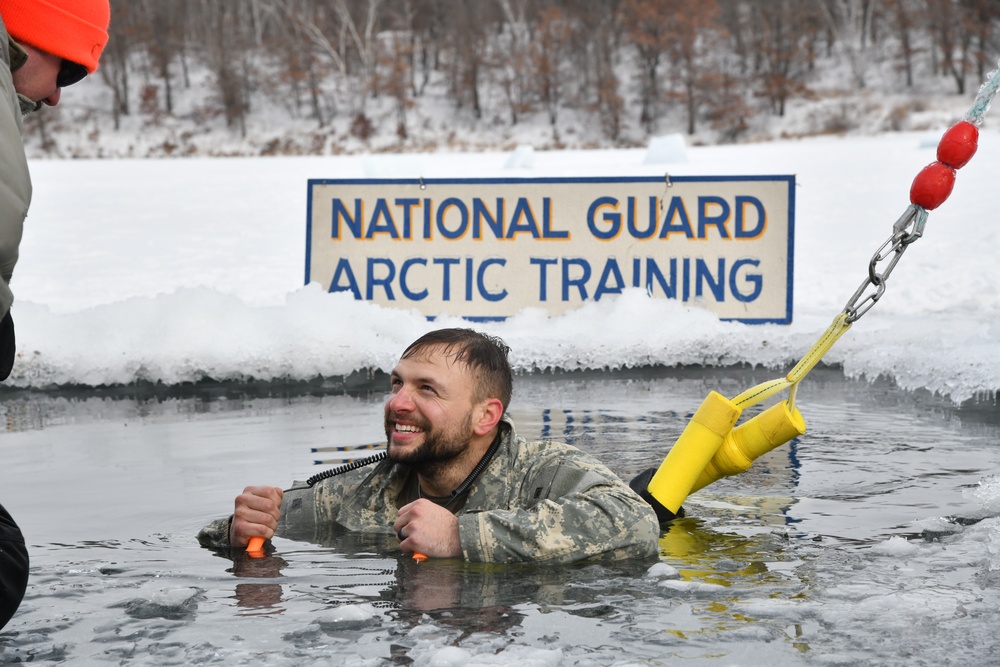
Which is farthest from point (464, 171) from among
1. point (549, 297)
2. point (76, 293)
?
point (549, 297)

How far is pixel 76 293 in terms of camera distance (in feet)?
43.3

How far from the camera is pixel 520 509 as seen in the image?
143 inches

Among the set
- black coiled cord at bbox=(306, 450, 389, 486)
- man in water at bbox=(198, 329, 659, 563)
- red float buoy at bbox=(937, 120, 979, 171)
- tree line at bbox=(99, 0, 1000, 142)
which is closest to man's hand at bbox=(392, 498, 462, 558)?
man in water at bbox=(198, 329, 659, 563)

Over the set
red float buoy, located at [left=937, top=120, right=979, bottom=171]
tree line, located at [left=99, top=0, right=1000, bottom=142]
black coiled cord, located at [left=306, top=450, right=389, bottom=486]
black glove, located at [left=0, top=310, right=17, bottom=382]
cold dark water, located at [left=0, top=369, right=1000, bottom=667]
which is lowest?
cold dark water, located at [left=0, top=369, right=1000, bottom=667]

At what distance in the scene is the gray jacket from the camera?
1877 mm

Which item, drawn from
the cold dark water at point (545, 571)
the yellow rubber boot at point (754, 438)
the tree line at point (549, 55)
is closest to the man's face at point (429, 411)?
the cold dark water at point (545, 571)

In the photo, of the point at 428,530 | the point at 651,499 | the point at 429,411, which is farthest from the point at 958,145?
the point at 428,530

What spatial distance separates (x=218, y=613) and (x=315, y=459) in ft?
7.72

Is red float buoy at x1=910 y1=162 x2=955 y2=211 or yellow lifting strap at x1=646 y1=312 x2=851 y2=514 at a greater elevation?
red float buoy at x1=910 y1=162 x2=955 y2=211

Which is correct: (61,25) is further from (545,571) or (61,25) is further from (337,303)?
(337,303)

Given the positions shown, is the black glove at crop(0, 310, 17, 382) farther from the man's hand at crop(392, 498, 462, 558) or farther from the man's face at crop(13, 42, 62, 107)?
the man's hand at crop(392, 498, 462, 558)

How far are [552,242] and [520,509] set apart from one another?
237 inches

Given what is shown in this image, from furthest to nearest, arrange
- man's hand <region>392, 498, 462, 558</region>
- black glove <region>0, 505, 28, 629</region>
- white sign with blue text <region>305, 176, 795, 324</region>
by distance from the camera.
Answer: white sign with blue text <region>305, 176, 795, 324</region> < man's hand <region>392, 498, 462, 558</region> < black glove <region>0, 505, 28, 629</region>

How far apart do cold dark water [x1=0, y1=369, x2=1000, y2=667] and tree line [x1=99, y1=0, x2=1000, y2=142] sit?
48.2m
